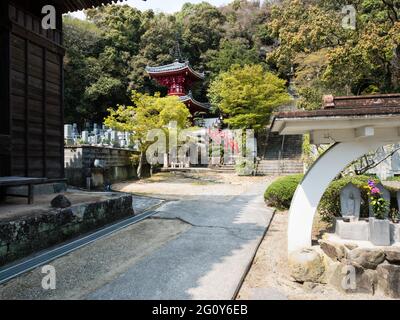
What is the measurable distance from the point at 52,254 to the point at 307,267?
4111mm

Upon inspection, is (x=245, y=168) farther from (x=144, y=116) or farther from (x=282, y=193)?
(x=282, y=193)

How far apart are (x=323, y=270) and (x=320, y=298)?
1.66 ft

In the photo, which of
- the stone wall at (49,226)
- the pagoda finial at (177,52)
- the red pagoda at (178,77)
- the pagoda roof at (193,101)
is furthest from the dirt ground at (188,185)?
the pagoda finial at (177,52)

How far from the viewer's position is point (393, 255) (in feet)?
14.3

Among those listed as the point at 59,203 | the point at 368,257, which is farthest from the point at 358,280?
the point at 59,203

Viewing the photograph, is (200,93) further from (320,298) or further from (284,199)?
(320,298)

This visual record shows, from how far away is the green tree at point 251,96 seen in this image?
24.1m

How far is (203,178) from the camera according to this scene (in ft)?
62.9

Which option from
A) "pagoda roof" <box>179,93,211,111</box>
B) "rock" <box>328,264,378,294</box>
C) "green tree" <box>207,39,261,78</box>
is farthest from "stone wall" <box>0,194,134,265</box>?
"green tree" <box>207,39,261,78</box>

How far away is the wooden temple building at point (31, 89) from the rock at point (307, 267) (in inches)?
240

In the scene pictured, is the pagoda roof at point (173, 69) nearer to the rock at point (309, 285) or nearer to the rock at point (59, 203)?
the rock at point (59, 203)

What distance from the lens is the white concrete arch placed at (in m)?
4.79

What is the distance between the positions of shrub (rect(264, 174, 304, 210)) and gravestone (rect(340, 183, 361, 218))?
4487 millimetres

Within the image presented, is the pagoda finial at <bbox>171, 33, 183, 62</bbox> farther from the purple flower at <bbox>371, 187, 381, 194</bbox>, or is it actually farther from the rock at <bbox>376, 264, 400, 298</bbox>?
the rock at <bbox>376, 264, 400, 298</bbox>
